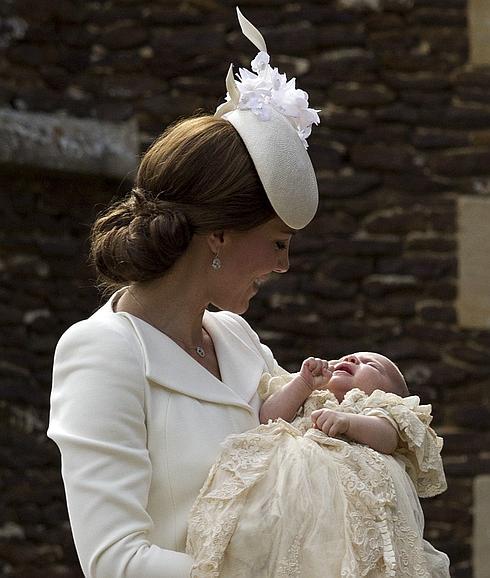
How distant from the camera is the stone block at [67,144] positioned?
5402 mm

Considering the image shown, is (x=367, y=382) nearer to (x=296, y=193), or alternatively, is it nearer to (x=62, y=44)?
(x=296, y=193)

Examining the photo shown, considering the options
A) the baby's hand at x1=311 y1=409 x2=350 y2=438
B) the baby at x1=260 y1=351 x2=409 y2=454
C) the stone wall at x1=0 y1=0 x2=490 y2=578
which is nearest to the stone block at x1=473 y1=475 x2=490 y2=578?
the stone wall at x1=0 y1=0 x2=490 y2=578

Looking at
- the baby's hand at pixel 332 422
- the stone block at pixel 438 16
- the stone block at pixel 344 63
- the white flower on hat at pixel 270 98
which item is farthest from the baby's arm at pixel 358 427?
the stone block at pixel 438 16

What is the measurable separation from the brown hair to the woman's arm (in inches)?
7.9

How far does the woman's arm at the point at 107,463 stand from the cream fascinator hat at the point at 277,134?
44 centimetres

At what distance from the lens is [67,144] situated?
5.52m

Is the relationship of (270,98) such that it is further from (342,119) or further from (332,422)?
(342,119)

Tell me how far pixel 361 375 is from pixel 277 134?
1.89ft

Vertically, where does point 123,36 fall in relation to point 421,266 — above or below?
above

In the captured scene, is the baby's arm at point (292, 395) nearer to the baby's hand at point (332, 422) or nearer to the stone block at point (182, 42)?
the baby's hand at point (332, 422)

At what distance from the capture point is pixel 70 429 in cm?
241

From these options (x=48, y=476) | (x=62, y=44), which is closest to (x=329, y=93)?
(x=62, y=44)

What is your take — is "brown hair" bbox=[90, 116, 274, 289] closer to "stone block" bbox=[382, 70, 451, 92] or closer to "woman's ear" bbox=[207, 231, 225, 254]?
"woman's ear" bbox=[207, 231, 225, 254]

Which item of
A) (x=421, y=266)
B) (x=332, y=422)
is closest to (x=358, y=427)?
(x=332, y=422)
